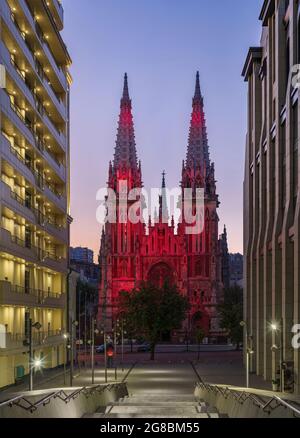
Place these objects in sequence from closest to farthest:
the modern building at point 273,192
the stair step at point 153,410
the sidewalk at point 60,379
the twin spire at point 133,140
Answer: the stair step at point 153,410, the modern building at point 273,192, the sidewalk at point 60,379, the twin spire at point 133,140

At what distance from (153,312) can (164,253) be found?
3025 inches

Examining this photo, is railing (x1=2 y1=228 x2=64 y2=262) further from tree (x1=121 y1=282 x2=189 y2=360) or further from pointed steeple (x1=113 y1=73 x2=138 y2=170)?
pointed steeple (x1=113 y1=73 x2=138 y2=170)

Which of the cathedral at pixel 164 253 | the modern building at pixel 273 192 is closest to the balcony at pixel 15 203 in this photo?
the modern building at pixel 273 192

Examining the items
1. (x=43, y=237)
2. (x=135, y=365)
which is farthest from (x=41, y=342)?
(x=135, y=365)

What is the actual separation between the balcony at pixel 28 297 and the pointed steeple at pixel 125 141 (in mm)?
111068

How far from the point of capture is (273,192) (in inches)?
2361

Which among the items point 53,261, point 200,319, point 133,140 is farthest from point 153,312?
point 133,140

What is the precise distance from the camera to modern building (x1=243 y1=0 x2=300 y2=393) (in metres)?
50.4

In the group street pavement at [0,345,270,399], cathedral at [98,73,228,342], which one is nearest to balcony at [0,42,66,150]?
street pavement at [0,345,270,399]

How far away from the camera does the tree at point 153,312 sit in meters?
108

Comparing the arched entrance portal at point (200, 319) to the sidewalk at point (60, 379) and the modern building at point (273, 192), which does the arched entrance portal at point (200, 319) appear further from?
the modern building at point (273, 192)

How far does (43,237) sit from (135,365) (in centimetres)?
2421

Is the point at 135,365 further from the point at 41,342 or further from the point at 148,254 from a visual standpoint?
the point at 148,254

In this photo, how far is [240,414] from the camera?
952 inches
